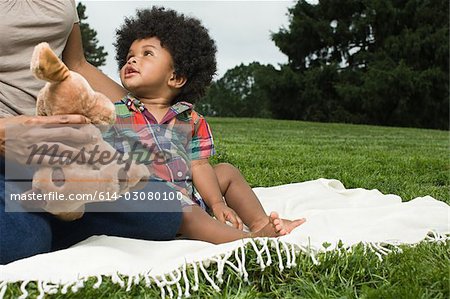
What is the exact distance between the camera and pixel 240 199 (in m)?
2.35

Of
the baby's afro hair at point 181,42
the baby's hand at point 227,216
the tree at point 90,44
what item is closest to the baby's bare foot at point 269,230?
the baby's hand at point 227,216

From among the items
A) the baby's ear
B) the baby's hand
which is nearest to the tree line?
the baby's ear

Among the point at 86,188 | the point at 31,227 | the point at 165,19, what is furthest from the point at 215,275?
the point at 165,19

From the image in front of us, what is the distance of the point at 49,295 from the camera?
148 centimetres

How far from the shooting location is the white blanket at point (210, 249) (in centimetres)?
155

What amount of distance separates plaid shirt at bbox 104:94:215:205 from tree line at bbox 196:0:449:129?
1618cm

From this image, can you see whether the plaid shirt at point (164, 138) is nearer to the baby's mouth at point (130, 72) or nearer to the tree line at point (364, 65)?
the baby's mouth at point (130, 72)

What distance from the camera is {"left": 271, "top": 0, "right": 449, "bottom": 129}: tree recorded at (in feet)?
59.8

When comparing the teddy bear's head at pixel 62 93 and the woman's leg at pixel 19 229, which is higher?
the teddy bear's head at pixel 62 93

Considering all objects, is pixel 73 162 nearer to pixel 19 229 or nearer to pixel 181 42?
pixel 19 229

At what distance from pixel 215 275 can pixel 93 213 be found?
1.43 ft

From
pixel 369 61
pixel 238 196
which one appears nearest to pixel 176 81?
pixel 238 196

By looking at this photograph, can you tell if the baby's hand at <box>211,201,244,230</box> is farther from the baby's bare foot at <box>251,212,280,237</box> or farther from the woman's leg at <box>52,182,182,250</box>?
the woman's leg at <box>52,182,182,250</box>

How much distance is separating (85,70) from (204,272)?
1.14m
